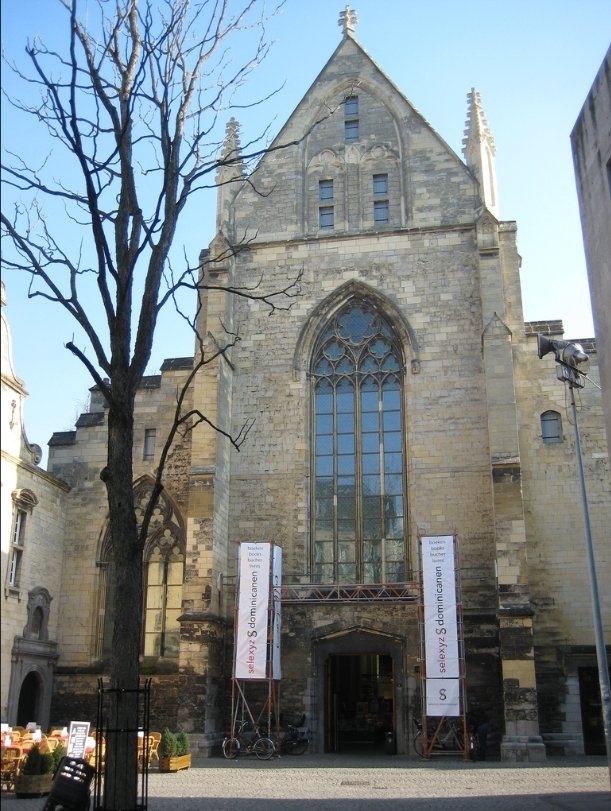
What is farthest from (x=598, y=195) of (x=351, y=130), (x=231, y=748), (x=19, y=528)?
(x=19, y=528)

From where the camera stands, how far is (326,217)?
22250 millimetres

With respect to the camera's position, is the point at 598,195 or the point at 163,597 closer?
the point at 598,195

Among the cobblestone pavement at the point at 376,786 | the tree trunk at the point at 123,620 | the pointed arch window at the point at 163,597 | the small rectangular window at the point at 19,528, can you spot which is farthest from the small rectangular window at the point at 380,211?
the tree trunk at the point at 123,620

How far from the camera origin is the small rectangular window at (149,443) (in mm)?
21062

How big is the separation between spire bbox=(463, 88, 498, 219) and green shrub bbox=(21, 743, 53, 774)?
15.8 meters

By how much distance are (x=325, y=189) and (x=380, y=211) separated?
1.68 meters

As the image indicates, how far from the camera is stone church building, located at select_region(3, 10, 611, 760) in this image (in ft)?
58.5

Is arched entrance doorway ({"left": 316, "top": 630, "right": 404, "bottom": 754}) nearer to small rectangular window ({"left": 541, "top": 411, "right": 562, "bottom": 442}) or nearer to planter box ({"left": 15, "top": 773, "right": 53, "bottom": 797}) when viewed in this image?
small rectangular window ({"left": 541, "top": 411, "right": 562, "bottom": 442})

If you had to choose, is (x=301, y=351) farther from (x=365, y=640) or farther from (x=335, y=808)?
(x=335, y=808)

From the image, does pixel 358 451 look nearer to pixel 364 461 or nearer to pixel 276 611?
pixel 364 461

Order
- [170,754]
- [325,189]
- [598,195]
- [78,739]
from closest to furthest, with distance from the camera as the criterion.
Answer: [598,195], [78,739], [170,754], [325,189]

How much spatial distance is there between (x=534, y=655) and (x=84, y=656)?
10.2 metres

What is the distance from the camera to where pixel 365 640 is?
18688 millimetres

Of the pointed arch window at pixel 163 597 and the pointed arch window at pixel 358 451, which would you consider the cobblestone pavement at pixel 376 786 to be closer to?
the pointed arch window at pixel 163 597
